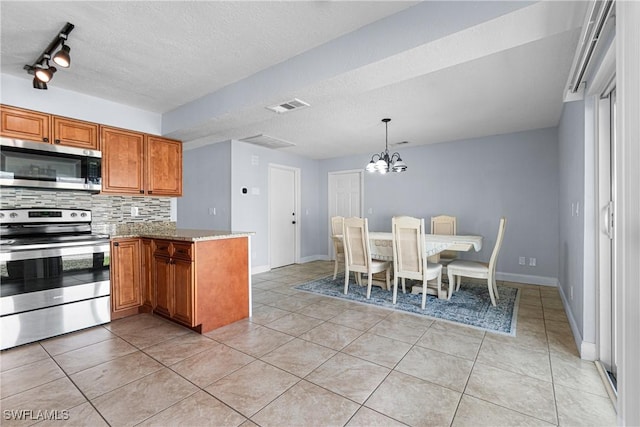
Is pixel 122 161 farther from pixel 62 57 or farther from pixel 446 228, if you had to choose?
pixel 446 228

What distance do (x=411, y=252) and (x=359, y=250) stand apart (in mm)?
683

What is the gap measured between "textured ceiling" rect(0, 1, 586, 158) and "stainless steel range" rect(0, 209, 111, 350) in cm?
141

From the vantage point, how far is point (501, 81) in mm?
2824

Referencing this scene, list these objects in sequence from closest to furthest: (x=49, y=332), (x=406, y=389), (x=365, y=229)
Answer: (x=406, y=389)
(x=49, y=332)
(x=365, y=229)

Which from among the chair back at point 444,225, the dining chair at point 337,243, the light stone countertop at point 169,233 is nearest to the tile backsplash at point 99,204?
the light stone countertop at point 169,233

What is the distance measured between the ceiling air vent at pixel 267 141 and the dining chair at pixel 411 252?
2.53m

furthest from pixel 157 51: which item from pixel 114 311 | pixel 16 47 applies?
pixel 114 311

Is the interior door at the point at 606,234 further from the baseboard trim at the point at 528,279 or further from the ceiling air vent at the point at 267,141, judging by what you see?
the ceiling air vent at the point at 267,141

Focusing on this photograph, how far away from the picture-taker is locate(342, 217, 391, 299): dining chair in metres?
3.67

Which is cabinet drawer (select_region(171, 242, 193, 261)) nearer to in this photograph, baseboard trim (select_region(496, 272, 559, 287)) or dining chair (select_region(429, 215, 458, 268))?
dining chair (select_region(429, 215, 458, 268))

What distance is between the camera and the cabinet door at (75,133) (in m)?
2.97

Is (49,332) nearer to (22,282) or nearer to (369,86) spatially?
(22,282)

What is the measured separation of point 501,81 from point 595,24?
139 centimetres

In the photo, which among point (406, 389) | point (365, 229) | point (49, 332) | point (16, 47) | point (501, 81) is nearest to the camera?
point (406, 389)
